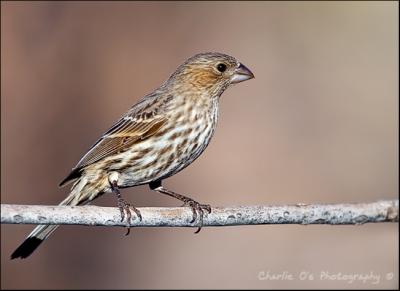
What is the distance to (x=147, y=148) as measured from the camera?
6176 millimetres

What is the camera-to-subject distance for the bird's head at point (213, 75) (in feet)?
21.6

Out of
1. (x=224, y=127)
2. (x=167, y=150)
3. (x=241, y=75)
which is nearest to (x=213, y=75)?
(x=241, y=75)

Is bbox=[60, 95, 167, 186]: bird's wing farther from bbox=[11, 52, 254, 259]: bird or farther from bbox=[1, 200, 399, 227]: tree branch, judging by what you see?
bbox=[1, 200, 399, 227]: tree branch

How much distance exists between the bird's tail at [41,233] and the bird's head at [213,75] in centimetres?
126

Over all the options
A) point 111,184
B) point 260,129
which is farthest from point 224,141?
point 111,184

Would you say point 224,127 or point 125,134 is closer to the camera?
A: point 125,134

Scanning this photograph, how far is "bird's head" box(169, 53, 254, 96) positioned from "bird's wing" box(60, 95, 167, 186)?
0.43 m

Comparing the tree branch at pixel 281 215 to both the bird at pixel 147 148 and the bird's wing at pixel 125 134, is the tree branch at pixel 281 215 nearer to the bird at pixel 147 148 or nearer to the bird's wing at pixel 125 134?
the bird at pixel 147 148

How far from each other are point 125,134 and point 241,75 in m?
1.13

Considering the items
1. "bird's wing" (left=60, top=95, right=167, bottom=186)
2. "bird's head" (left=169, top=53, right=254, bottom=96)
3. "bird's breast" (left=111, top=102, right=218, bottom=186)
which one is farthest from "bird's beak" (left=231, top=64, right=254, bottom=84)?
"bird's wing" (left=60, top=95, right=167, bottom=186)

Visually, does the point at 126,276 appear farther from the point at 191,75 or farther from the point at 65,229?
the point at 191,75

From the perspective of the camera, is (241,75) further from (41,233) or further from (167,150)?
(41,233)

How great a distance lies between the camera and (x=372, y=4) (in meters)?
12.0

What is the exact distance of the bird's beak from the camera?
655cm
